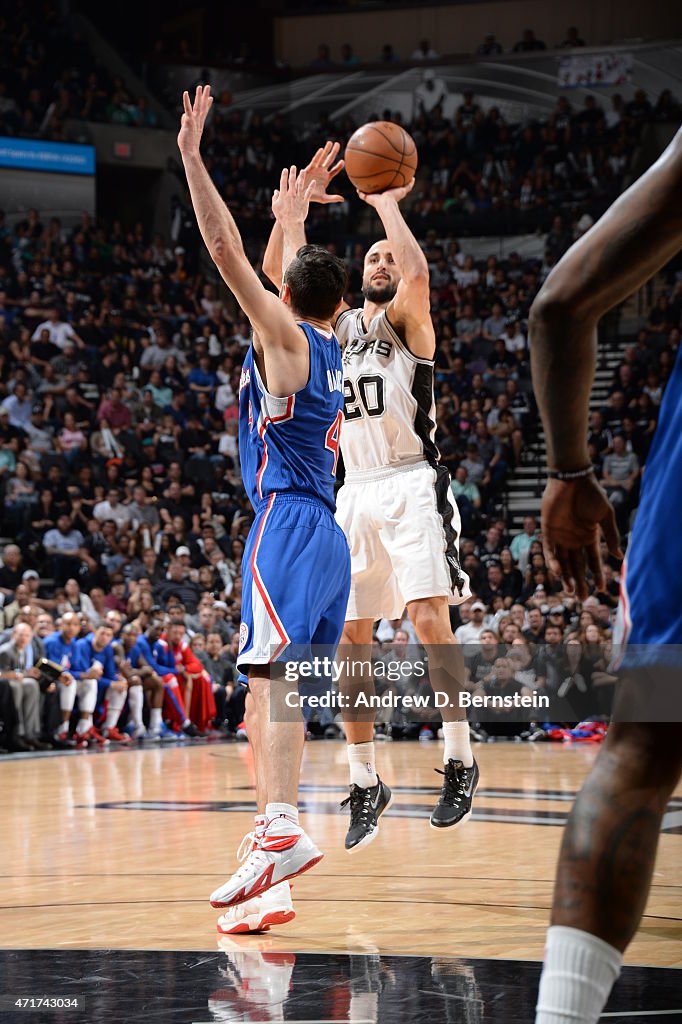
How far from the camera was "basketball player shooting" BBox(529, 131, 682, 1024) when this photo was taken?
1864 millimetres

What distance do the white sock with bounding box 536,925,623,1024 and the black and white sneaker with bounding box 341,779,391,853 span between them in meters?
3.32

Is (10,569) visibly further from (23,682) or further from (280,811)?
(280,811)

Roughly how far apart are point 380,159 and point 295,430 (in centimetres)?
186

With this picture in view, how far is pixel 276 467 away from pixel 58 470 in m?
12.5

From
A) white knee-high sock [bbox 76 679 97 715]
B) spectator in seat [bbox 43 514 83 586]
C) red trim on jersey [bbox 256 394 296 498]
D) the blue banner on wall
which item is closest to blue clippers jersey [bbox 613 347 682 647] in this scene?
red trim on jersey [bbox 256 394 296 498]

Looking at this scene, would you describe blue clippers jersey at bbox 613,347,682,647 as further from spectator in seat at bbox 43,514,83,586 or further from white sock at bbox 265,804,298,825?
spectator in seat at bbox 43,514,83,586

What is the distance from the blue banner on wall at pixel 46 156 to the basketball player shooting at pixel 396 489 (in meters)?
17.6

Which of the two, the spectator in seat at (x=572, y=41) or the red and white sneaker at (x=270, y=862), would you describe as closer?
the red and white sneaker at (x=270, y=862)

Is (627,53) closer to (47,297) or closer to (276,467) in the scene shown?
(47,297)

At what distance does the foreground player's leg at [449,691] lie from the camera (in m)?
5.39

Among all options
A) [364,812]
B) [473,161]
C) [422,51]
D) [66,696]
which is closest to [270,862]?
[364,812]

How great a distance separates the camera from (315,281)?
4500 mm

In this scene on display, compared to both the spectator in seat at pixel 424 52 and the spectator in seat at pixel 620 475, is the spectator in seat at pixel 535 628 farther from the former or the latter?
the spectator in seat at pixel 424 52

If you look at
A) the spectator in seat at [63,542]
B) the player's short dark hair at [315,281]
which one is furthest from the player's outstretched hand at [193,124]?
the spectator in seat at [63,542]
